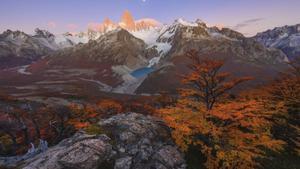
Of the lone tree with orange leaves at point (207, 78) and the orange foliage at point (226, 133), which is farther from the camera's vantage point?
the lone tree with orange leaves at point (207, 78)

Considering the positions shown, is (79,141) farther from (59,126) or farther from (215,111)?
(59,126)

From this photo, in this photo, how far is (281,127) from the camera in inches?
1054

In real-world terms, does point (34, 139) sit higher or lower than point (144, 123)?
lower

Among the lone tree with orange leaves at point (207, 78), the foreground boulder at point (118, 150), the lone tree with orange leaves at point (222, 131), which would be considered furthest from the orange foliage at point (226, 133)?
the lone tree with orange leaves at point (207, 78)

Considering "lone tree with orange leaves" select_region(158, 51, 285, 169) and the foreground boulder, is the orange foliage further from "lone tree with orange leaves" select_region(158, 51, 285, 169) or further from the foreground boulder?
the foreground boulder

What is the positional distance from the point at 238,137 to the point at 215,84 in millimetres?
4903

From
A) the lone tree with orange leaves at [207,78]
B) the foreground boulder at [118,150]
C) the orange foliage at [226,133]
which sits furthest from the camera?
the lone tree with orange leaves at [207,78]

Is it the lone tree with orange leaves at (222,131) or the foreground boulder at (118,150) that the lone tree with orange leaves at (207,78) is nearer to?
the lone tree with orange leaves at (222,131)

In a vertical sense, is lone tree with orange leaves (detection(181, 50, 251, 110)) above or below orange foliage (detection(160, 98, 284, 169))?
above

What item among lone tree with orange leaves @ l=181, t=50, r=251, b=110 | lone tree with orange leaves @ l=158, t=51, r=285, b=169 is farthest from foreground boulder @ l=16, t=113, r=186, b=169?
lone tree with orange leaves @ l=181, t=50, r=251, b=110

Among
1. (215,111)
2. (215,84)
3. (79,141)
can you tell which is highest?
(215,84)

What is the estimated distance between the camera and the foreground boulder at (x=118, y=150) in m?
17.0

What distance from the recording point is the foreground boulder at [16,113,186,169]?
670 inches

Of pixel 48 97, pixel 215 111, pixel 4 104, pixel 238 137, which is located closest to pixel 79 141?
pixel 215 111
